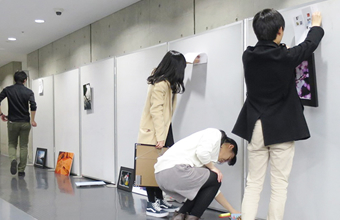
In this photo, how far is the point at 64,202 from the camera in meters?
3.71

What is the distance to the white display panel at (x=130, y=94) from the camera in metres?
4.02

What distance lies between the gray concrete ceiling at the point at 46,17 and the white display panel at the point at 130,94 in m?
1.05

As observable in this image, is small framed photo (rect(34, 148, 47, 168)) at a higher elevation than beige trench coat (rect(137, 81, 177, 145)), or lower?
lower

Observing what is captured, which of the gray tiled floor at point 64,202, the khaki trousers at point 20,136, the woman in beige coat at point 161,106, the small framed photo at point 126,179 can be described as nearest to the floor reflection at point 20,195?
the gray tiled floor at point 64,202

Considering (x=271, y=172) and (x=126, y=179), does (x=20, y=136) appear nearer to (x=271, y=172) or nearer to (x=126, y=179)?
(x=126, y=179)

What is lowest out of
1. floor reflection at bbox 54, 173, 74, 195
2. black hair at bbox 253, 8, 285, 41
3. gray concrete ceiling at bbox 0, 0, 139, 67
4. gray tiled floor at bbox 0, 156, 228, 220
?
floor reflection at bbox 54, 173, 74, 195

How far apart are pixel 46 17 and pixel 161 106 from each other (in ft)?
11.0

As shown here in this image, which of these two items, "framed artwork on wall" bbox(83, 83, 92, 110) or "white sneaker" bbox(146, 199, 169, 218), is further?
"framed artwork on wall" bbox(83, 83, 92, 110)

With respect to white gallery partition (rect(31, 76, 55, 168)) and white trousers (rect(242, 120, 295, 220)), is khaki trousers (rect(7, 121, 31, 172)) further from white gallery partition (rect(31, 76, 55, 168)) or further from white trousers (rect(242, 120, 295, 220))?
white trousers (rect(242, 120, 295, 220))

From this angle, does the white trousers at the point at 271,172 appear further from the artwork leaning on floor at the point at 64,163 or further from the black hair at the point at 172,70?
the artwork leaning on floor at the point at 64,163

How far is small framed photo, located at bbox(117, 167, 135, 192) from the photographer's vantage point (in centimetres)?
415

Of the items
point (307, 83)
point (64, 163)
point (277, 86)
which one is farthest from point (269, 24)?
point (64, 163)

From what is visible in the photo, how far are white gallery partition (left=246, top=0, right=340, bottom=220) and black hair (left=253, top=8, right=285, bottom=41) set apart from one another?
1.32ft

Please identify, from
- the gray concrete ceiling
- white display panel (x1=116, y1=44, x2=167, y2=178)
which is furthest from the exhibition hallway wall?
the gray concrete ceiling
